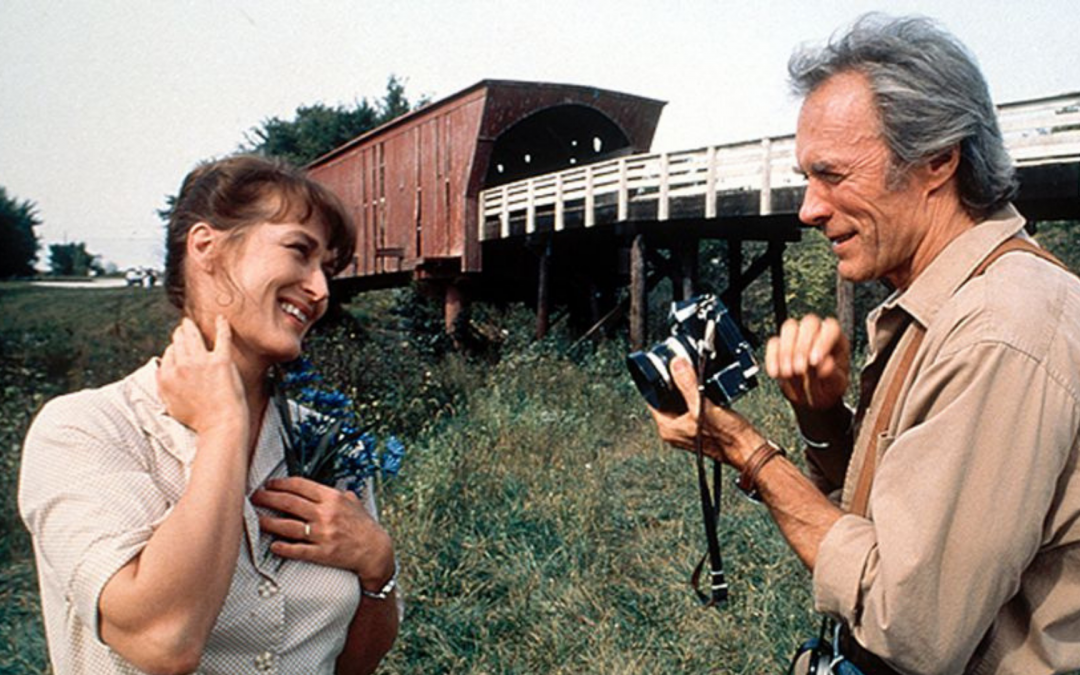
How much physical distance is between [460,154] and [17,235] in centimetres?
691

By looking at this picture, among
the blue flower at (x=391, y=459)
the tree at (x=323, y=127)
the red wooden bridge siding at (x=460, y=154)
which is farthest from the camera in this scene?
the tree at (x=323, y=127)

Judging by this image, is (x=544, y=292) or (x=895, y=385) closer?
(x=895, y=385)

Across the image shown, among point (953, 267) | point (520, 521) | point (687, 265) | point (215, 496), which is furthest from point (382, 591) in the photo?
point (687, 265)

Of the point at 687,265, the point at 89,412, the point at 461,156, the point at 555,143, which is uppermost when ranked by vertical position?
the point at 555,143

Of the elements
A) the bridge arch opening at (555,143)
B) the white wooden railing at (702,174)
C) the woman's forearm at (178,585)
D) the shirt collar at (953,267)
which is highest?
the bridge arch opening at (555,143)

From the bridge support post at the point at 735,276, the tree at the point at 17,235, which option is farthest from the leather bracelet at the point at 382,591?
the bridge support post at the point at 735,276

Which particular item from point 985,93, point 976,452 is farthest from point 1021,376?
point 985,93

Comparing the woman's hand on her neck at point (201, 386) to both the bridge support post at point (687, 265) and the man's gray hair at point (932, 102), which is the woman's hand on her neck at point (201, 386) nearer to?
the man's gray hair at point (932, 102)

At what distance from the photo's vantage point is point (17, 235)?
923cm

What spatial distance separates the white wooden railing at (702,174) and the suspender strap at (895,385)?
5.61 metres

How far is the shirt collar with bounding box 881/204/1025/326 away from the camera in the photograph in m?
1.77

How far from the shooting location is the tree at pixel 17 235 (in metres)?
9.07

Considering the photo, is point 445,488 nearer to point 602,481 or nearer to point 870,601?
point 602,481

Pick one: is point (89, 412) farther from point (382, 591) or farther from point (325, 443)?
point (382, 591)
